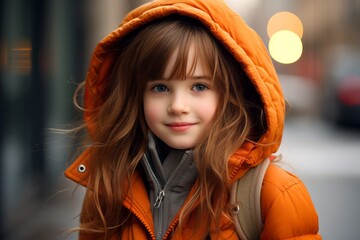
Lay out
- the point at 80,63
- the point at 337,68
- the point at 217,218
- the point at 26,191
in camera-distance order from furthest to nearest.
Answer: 1. the point at 337,68
2. the point at 80,63
3. the point at 26,191
4. the point at 217,218

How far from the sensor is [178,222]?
2223 mm

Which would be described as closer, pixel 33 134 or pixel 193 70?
pixel 193 70

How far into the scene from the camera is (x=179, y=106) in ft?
7.17

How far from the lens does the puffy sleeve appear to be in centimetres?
210

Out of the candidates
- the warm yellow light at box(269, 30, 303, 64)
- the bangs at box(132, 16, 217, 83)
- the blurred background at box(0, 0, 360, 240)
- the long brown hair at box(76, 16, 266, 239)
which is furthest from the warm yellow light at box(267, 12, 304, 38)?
the bangs at box(132, 16, 217, 83)

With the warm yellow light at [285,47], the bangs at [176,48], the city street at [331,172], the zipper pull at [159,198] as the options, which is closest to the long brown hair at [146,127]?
the bangs at [176,48]

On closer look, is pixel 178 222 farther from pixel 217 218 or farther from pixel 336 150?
pixel 336 150

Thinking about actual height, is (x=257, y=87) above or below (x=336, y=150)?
above

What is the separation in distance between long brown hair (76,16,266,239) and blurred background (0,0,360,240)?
0.21 meters

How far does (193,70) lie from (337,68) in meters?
12.7

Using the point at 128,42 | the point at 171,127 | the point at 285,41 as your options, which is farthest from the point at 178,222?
the point at 285,41

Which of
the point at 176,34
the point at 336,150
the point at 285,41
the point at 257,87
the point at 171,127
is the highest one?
the point at 176,34

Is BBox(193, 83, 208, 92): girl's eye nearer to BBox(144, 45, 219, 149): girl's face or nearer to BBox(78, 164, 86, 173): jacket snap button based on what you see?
BBox(144, 45, 219, 149): girl's face

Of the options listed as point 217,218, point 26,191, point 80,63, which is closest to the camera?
point 217,218
